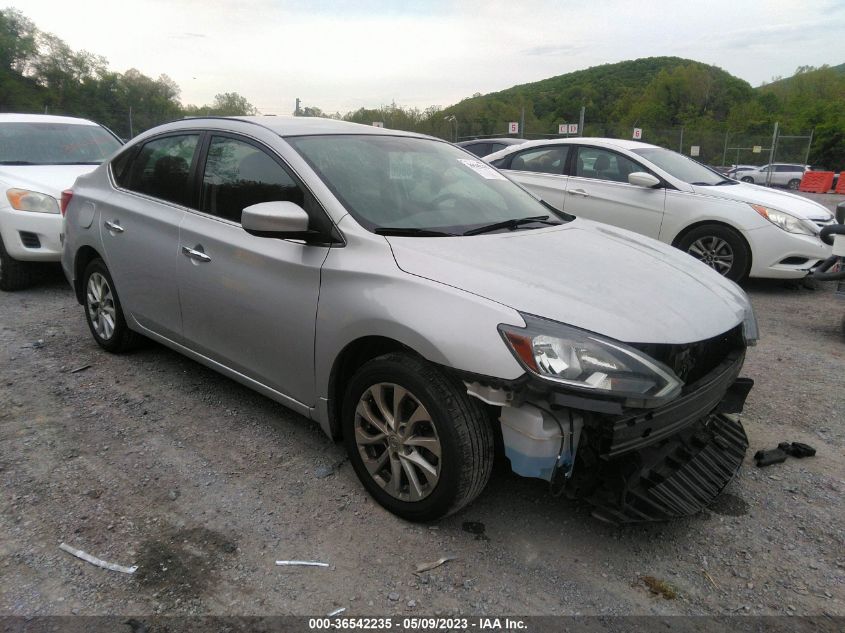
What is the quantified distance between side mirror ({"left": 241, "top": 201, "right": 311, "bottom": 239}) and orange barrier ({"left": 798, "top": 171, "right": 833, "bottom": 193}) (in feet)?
98.9

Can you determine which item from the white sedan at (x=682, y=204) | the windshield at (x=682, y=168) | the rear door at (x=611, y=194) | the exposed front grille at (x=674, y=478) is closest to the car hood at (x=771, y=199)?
the white sedan at (x=682, y=204)

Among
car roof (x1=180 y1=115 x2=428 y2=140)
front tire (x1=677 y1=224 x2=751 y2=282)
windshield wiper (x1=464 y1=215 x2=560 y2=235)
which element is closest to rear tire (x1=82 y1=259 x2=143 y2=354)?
car roof (x1=180 y1=115 x2=428 y2=140)

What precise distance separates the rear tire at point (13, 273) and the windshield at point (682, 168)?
22.0 ft

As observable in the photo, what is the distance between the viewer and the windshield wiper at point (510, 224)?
2.97 m

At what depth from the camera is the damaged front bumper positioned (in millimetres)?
2205

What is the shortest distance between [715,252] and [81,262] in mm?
6062

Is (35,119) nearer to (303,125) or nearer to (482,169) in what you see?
(303,125)

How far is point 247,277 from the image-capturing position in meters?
3.09

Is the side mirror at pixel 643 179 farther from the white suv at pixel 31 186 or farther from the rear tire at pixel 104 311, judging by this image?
the white suv at pixel 31 186

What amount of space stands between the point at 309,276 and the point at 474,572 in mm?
1428

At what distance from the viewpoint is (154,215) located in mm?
3725

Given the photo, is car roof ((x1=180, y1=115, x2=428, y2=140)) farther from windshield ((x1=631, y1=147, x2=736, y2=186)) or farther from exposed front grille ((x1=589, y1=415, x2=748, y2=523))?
windshield ((x1=631, y1=147, x2=736, y2=186))

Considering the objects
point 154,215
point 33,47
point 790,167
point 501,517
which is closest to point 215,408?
point 154,215

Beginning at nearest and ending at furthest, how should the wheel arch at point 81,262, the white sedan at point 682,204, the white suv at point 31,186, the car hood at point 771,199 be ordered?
1. the wheel arch at point 81,262
2. the white suv at point 31,186
3. the white sedan at point 682,204
4. the car hood at point 771,199
